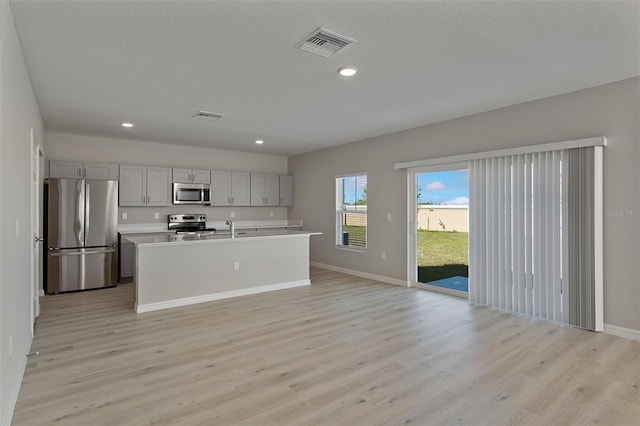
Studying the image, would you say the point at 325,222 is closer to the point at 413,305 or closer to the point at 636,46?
the point at 413,305

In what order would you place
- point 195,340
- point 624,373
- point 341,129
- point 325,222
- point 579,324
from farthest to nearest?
1. point 325,222
2. point 341,129
3. point 579,324
4. point 195,340
5. point 624,373

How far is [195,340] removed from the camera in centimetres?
347

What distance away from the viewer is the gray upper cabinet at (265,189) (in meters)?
7.88

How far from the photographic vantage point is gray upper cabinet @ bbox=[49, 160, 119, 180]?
18.6ft

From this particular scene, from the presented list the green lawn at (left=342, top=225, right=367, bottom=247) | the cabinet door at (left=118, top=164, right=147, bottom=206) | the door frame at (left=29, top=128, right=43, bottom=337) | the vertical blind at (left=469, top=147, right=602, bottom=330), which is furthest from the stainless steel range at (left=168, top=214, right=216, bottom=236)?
the vertical blind at (left=469, top=147, right=602, bottom=330)

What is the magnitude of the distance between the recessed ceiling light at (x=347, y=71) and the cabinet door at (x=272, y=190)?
4921 mm

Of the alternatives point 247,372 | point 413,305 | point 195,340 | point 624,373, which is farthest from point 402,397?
point 413,305

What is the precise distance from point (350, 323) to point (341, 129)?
3.12 meters

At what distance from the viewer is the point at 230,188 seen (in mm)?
7523

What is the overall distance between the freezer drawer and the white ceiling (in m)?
2.00

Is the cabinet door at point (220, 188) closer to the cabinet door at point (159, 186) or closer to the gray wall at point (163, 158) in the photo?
the gray wall at point (163, 158)

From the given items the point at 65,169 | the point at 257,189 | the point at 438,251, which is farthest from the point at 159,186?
the point at 438,251

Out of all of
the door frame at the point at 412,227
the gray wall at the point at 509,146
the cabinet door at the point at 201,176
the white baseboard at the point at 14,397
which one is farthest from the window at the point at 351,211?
the white baseboard at the point at 14,397

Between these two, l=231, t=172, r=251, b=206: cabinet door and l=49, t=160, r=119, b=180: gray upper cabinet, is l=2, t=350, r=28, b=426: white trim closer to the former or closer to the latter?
l=49, t=160, r=119, b=180: gray upper cabinet
